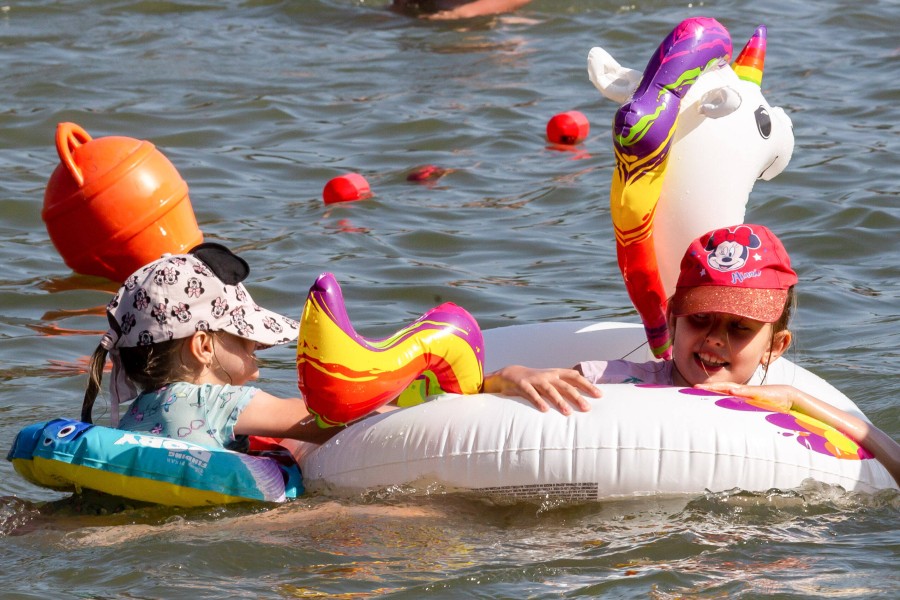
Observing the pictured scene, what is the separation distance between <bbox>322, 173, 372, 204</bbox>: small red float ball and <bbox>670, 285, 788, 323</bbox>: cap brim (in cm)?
408

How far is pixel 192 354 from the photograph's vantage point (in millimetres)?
4004

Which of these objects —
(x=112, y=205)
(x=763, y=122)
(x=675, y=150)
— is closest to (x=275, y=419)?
(x=675, y=150)

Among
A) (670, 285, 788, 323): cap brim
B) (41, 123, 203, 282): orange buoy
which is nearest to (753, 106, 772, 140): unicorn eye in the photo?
(670, 285, 788, 323): cap brim

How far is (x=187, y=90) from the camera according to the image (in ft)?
33.4

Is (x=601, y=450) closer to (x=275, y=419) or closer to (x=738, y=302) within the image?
(x=738, y=302)

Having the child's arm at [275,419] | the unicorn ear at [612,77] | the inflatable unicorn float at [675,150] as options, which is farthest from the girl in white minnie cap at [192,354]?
the unicorn ear at [612,77]

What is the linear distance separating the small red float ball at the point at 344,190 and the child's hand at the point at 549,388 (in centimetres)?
399

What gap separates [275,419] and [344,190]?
4.02 metres

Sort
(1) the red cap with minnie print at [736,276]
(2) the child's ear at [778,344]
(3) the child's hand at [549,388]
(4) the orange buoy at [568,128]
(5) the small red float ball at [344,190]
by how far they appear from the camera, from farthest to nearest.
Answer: (4) the orange buoy at [568,128] < (5) the small red float ball at [344,190] < (2) the child's ear at [778,344] < (1) the red cap with minnie print at [736,276] < (3) the child's hand at [549,388]

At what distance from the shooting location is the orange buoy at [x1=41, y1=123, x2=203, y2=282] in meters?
6.07

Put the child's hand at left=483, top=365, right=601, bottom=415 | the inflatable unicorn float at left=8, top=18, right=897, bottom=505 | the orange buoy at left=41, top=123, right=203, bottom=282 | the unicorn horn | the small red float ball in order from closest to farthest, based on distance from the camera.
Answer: the inflatable unicorn float at left=8, top=18, right=897, bottom=505, the child's hand at left=483, top=365, right=601, bottom=415, the unicorn horn, the orange buoy at left=41, top=123, right=203, bottom=282, the small red float ball

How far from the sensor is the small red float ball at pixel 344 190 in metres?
7.88

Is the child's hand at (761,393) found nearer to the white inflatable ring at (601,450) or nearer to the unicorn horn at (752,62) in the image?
the white inflatable ring at (601,450)

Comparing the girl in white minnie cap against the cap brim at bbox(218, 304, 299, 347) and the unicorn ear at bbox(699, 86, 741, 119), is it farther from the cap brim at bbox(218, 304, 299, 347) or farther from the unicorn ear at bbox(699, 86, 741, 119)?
the unicorn ear at bbox(699, 86, 741, 119)
